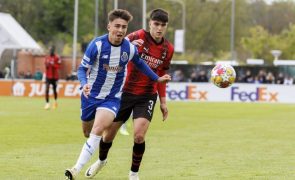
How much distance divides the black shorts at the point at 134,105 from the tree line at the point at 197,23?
62.7m

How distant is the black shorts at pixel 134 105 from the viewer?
12039mm

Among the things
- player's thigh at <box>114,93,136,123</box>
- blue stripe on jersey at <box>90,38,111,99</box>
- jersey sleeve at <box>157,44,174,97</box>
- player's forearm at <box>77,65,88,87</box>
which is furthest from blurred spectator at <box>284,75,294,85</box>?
player's forearm at <box>77,65,88,87</box>

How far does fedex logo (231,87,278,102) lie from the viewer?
43.8 m

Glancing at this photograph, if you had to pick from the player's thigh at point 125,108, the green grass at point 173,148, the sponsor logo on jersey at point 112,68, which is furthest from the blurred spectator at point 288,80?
the sponsor logo on jersey at point 112,68

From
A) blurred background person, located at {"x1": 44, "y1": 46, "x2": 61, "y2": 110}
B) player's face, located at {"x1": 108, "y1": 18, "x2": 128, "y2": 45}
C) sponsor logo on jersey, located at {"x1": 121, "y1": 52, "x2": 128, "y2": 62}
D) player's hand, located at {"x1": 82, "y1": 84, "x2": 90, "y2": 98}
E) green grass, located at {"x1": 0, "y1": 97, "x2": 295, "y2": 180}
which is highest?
player's face, located at {"x1": 108, "y1": 18, "x2": 128, "y2": 45}

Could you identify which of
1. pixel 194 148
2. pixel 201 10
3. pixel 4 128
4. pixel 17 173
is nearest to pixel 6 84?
pixel 4 128

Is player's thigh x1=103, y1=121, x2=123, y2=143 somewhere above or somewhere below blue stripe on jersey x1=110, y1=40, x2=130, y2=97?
below

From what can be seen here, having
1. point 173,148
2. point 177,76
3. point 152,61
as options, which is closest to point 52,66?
point 173,148

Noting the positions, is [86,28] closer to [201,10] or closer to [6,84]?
[201,10]

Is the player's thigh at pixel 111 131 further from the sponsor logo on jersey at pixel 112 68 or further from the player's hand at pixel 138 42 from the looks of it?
the player's hand at pixel 138 42

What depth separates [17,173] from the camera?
12195mm

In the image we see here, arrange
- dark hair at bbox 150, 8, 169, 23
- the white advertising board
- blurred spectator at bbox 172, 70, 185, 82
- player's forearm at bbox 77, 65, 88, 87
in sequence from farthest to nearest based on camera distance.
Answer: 1. blurred spectator at bbox 172, 70, 185, 82
2. the white advertising board
3. dark hair at bbox 150, 8, 169, 23
4. player's forearm at bbox 77, 65, 88, 87

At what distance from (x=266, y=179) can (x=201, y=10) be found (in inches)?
3677

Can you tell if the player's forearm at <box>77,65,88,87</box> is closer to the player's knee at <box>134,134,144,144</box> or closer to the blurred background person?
the player's knee at <box>134,134,144,144</box>
